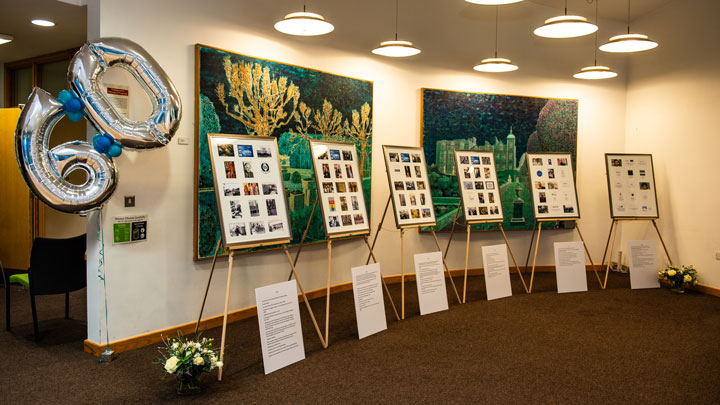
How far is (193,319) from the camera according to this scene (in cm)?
470

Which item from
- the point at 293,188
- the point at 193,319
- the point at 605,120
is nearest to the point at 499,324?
the point at 293,188

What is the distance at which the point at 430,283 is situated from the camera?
5406mm

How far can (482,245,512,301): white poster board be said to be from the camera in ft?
19.6

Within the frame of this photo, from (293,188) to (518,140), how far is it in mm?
3598

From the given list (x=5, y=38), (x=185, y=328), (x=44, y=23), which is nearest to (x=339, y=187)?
(x=185, y=328)

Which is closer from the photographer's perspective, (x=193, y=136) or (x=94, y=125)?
(x=94, y=125)

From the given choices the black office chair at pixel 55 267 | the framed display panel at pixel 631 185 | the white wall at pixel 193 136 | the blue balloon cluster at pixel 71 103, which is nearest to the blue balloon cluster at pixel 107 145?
the blue balloon cluster at pixel 71 103

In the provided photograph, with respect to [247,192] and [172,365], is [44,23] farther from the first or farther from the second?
[172,365]

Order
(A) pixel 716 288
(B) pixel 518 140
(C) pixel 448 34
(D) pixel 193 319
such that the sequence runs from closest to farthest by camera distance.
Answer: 1. (D) pixel 193 319
2. (A) pixel 716 288
3. (C) pixel 448 34
4. (B) pixel 518 140

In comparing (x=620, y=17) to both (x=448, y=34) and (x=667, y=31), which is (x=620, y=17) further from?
(x=448, y=34)

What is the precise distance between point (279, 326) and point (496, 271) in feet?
10.1

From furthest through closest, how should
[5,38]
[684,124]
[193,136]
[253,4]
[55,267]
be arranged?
[684,124], [5,38], [253,4], [193,136], [55,267]

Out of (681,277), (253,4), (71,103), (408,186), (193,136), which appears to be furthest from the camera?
(681,277)

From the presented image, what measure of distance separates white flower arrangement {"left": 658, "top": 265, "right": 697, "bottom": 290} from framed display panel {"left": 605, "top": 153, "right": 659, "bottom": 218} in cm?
74
